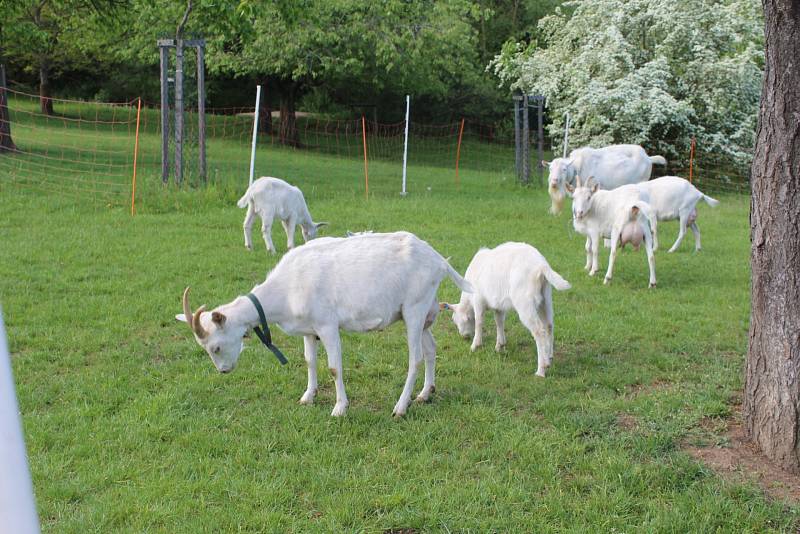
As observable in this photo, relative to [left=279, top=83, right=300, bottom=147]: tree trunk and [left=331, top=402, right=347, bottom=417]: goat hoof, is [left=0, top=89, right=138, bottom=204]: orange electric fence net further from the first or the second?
[left=331, top=402, right=347, bottom=417]: goat hoof

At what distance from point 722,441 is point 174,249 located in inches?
308

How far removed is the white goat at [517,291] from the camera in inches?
264

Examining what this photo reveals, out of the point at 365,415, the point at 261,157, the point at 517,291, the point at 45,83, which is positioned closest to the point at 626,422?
the point at 517,291

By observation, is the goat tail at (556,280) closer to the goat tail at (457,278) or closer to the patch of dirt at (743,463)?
the goat tail at (457,278)

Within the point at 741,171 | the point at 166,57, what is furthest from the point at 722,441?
the point at 741,171

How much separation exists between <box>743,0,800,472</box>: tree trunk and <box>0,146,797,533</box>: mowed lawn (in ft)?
1.71

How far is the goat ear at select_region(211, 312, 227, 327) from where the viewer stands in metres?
5.60

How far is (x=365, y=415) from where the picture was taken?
5801mm

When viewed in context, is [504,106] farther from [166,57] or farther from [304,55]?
[166,57]

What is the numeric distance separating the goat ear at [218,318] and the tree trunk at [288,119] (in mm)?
24583

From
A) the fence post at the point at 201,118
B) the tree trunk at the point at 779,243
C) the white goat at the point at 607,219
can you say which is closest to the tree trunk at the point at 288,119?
the fence post at the point at 201,118

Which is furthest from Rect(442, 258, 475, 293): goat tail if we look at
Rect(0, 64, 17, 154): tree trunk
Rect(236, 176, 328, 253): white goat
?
Rect(0, 64, 17, 154): tree trunk

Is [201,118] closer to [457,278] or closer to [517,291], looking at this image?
[517,291]

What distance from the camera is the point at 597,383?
6.52 m
